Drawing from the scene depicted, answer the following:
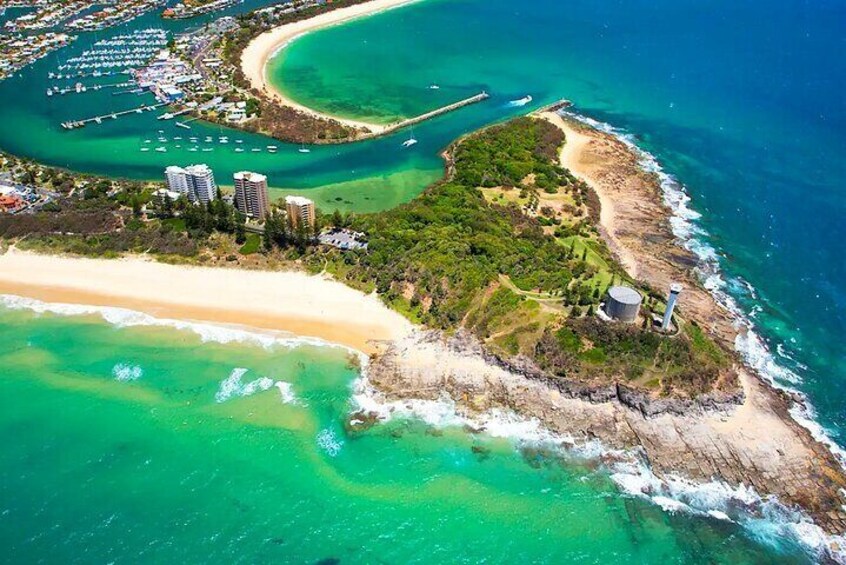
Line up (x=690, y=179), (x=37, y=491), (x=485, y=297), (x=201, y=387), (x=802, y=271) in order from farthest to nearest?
(x=690, y=179)
(x=802, y=271)
(x=485, y=297)
(x=201, y=387)
(x=37, y=491)

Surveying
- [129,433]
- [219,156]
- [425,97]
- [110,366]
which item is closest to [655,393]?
[129,433]

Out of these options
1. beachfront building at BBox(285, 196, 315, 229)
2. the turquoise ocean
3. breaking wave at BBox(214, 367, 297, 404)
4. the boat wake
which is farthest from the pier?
breaking wave at BBox(214, 367, 297, 404)

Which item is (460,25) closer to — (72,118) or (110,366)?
(72,118)

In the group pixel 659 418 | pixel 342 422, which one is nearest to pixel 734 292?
pixel 659 418

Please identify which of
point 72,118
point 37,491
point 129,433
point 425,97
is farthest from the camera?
point 425,97

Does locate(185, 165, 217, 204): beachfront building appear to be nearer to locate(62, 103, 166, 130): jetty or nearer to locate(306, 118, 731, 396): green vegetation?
locate(306, 118, 731, 396): green vegetation

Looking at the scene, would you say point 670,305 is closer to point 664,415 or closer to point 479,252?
point 664,415

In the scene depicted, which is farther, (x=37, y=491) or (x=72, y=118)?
(x=72, y=118)
